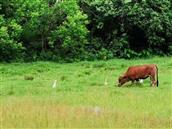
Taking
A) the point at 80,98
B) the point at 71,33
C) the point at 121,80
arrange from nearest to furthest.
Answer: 1. the point at 80,98
2. the point at 121,80
3. the point at 71,33

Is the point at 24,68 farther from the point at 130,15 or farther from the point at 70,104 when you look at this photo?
the point at 70,104

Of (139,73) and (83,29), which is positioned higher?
(83,29)

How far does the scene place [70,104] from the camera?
16312mm

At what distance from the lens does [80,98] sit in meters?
17.6

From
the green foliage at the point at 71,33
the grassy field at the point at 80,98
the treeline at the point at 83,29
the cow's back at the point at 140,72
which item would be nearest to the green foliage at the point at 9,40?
the treeline at the point at 83,29

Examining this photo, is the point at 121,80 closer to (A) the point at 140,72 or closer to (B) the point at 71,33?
(A) the point at 140,72

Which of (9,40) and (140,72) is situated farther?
(9,40)

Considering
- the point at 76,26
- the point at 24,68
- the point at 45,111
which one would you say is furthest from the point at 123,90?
the point at 76,26

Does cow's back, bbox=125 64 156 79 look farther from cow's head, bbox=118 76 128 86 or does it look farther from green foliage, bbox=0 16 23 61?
green foliage, bbox=0 16 23 61

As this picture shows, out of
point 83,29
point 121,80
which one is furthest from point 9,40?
point 121,80

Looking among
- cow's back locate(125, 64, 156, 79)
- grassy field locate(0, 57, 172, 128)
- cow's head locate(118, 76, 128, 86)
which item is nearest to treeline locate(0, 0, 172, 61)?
grassy field locate(0, 57, 172, 128)

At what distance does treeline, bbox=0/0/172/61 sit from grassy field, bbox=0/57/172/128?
183 centimetres

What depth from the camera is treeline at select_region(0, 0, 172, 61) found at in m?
30.3

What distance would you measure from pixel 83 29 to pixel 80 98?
43.6ft
